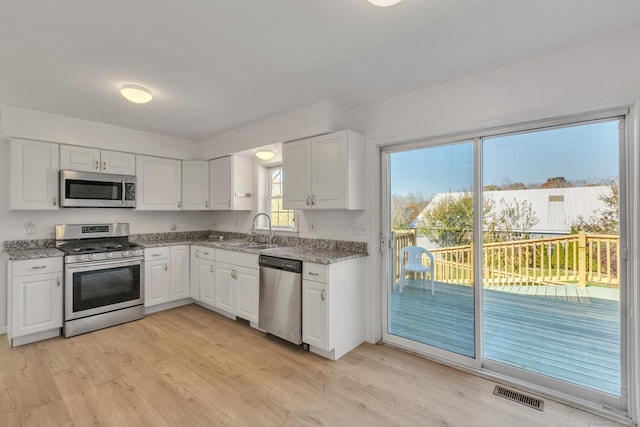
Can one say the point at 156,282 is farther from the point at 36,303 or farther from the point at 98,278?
the point at 36,303

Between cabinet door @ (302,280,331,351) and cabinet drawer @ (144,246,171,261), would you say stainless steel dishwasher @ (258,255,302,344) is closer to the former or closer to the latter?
cabinet door @ (302,280,331,351)

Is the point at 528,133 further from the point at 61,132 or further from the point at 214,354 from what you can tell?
the point at 61,132

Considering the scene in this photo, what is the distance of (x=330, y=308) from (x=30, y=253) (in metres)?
3.20

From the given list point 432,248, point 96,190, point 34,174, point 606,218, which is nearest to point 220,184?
point 96,190

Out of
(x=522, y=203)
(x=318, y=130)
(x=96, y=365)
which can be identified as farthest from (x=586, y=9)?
(x=96, y=365)

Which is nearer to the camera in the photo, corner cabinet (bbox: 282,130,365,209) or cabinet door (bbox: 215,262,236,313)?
corner cabinet (bbox: 282,130,365,209)

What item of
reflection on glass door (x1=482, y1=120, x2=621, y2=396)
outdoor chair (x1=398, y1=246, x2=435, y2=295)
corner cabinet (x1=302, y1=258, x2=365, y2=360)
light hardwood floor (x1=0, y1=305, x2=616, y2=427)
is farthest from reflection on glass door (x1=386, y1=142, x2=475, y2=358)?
corner cabinet (x1=302, y1=258, x2=365, y2=360)

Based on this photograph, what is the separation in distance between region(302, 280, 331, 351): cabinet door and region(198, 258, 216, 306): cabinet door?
1617mm

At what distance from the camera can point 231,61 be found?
2307mm

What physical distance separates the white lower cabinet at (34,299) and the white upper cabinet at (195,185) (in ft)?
5.64

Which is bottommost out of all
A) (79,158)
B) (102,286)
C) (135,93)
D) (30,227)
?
(102,286)

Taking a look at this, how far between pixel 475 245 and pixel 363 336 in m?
1.47

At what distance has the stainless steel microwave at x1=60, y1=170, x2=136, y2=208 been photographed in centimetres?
352

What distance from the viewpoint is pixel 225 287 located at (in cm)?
380
